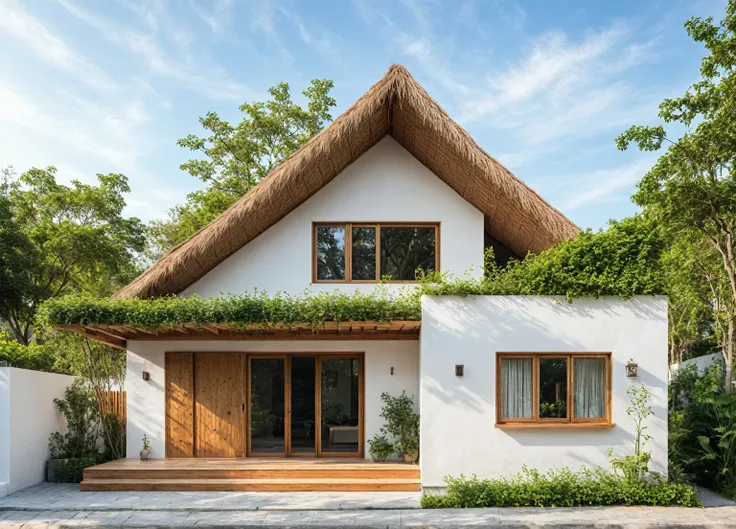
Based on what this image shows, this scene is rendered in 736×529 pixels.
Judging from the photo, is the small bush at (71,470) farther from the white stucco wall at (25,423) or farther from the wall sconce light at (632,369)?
the wall sconce light at (632,369)

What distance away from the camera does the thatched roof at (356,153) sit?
29.9 feet

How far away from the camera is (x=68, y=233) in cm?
1845

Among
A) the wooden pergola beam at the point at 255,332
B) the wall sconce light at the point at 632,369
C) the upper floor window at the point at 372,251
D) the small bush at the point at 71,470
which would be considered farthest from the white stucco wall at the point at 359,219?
the small bush at the point at 71,470

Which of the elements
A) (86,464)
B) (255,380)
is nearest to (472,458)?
(255,380)

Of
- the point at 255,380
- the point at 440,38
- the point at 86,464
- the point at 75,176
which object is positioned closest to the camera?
the point at 86,464

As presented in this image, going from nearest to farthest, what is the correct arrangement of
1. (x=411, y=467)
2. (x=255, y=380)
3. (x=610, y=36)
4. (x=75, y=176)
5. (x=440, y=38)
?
(x=411, y=467), (x=255, y=380), (x=440, y=38), (x=610, y=36), (x=75, y=176)

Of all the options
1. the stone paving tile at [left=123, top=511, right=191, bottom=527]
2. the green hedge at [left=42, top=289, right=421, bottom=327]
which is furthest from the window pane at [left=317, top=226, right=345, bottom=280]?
the stone paving tile at [left=123, top=511, right=191, bottom=527]

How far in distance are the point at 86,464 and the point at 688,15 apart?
1319 cm

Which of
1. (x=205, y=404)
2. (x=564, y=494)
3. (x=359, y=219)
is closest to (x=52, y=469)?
(x=205, y=404)

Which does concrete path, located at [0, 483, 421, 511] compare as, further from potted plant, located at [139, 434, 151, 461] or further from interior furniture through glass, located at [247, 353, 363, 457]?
interior furniture through glass, located at [247, 353, 363, 457]

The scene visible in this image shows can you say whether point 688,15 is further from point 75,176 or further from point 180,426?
point 75,176

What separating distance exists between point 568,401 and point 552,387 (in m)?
0.29

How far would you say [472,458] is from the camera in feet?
26.8

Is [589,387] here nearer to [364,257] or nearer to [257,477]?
[364,257]
